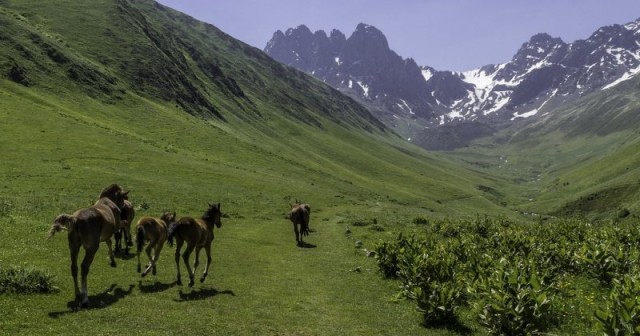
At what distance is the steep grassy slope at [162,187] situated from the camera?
19.7 metres

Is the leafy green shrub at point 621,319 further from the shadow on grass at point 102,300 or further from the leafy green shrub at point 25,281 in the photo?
the leafy green shrub at point 25,281

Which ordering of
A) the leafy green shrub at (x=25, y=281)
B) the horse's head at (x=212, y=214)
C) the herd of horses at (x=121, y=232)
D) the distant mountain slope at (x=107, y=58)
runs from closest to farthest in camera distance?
the herd of horses at (x=121, y=232) → the leafy green shrub at (x=25, y=281) → the horse's head at (x=212, y=214) → the distant mountain slope at (x=107, y=58)

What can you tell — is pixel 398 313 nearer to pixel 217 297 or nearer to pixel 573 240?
pixel 217 297

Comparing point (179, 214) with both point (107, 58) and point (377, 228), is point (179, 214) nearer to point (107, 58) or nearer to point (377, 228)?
point (377, 228)

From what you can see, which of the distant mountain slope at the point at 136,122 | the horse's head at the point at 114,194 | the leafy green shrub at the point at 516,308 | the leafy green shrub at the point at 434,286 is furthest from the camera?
the distant mountain slope at the point at 136,122

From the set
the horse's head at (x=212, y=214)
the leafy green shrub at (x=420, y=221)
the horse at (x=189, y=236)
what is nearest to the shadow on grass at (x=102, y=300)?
the horse at (x=189, y=236)

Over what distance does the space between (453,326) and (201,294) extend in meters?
11.6

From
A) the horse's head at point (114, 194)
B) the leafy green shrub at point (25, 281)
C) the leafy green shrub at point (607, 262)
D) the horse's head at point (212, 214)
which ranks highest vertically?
the horse's head at point (114, 194)

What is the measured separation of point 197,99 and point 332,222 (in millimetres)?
109744

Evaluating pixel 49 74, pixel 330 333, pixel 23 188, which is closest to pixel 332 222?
pixel 23 188

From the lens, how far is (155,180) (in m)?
61.4

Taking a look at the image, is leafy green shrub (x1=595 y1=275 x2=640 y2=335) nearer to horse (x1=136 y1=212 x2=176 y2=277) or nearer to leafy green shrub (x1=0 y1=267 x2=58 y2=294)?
horse (x1=136 y1=212 x2=176 y2=277)

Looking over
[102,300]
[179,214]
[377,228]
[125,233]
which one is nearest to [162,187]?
[179,214]

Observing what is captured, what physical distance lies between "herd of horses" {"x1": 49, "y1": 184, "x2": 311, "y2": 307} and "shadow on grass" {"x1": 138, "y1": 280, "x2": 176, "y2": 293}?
1.72 ft
